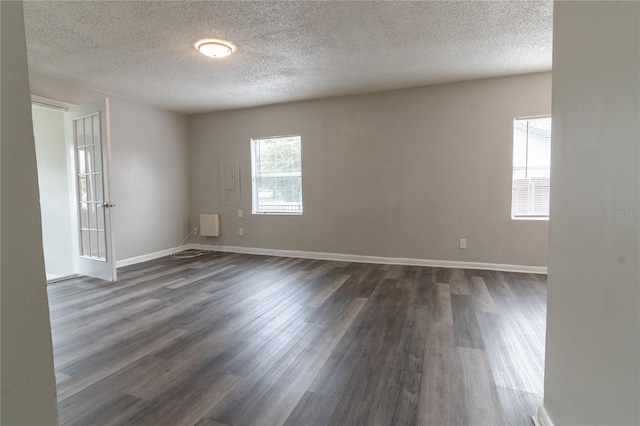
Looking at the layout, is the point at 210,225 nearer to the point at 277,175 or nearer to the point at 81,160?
the point at 277,175

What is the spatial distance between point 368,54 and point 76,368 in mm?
3635

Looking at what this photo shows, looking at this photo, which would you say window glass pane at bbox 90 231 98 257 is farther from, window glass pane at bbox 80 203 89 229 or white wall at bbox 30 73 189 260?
white wall at bbox 30 73 189 260

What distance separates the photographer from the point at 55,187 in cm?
456

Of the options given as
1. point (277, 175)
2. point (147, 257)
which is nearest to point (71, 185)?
point (147, 257)

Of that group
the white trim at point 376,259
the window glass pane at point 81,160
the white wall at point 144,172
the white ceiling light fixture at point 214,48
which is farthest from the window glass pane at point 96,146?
the white trim at point 376,259

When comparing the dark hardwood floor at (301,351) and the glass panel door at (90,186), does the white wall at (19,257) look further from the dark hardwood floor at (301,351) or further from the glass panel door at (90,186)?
the glass panel door at (90,186)

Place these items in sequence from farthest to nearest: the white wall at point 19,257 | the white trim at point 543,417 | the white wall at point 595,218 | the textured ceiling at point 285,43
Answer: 1. the textured ceiling at point 285,43
2. the white trim at point 543,417
3. the white wall at point 595,218
4. the white wall at point 19,257

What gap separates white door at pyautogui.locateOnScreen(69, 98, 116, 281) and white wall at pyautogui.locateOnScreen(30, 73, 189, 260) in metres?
0.32

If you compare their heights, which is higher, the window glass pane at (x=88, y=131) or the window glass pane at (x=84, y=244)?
the window glass pane at (x=88, y=131)

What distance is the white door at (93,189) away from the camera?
12.4ft

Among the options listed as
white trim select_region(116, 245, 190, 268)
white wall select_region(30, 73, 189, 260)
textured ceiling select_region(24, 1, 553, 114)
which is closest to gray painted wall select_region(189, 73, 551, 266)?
textured ceiling select_region(24, 1, 553, 114)

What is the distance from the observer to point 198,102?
16.7 ft

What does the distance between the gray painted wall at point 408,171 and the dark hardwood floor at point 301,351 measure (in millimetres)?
778

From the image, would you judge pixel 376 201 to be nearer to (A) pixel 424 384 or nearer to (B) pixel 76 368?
(A) pixel 424 384
